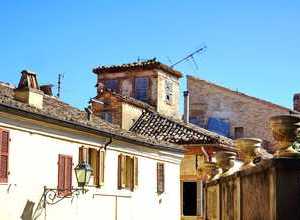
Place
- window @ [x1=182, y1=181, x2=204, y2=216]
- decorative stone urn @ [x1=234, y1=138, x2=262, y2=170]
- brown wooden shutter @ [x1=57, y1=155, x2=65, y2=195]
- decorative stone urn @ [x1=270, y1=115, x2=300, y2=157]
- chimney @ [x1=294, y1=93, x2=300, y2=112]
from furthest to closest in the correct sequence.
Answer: chimney @ [x1=294, y1=93, x2=300, y2=112], window @ [x1=182, y1=181, x2=204, y2=216], brown wooden shutter @ [x1=57, y1=155, x2=65, y2=195], decorative stone urn @ [x1=234, y1=138, x2=262, y2=170], decorative stone urn @ [x1=270, y1=115, x2=300, y2=157]

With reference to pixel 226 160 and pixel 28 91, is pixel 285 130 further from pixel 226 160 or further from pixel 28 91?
pixel 28 91

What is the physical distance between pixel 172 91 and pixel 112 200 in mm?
20108

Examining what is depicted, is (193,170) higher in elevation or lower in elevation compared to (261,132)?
lower

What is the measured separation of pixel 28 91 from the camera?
2027 centimetres

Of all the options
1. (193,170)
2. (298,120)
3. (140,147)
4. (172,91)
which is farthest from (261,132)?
(298,120)

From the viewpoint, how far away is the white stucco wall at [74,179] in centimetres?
1797

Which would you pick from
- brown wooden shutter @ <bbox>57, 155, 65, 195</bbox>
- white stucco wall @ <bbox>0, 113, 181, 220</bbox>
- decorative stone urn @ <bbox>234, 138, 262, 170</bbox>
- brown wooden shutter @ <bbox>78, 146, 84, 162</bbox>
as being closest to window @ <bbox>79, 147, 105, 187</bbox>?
white stucco wall @ <bbox>0, 113, 181, 220</bbox>

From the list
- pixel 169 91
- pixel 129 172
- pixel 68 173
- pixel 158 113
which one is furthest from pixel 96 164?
pixel 169 91

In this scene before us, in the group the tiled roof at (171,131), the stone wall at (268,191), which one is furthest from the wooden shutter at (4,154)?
the tiled roof at (171,131)

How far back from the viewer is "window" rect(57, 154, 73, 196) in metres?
20.1

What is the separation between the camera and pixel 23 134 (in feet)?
60.3

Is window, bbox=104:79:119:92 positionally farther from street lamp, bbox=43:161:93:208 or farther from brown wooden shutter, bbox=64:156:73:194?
brown wooden shutter, bbox=64:156:73:194

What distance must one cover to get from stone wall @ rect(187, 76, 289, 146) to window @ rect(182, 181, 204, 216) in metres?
10.7

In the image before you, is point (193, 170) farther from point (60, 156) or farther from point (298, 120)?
point (298, 120)
